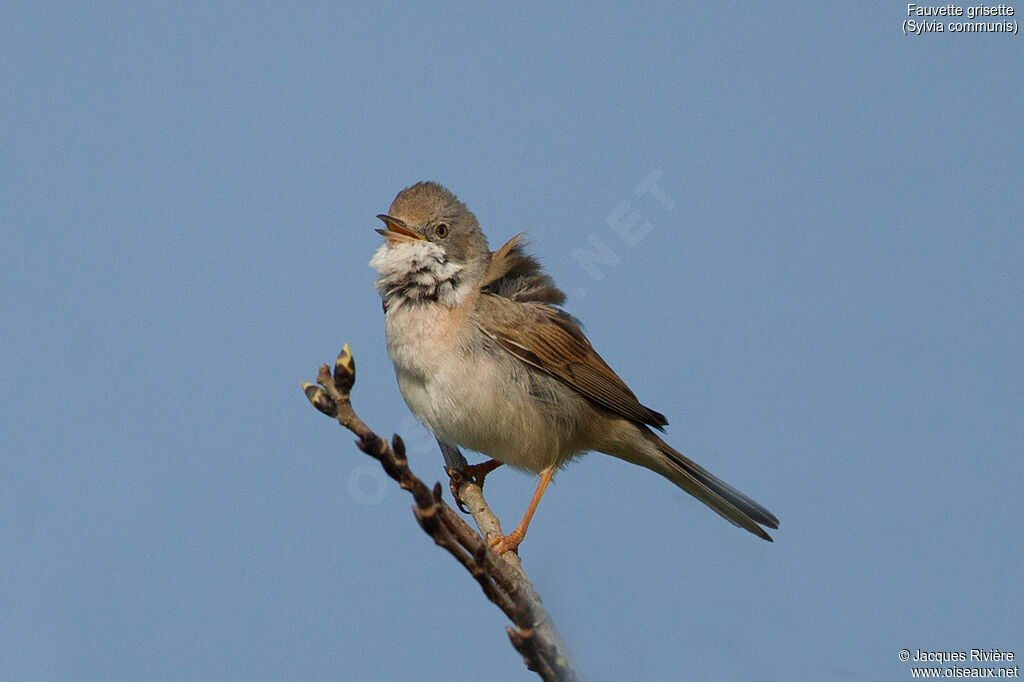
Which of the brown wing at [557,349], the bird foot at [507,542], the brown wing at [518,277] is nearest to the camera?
the bird foot at [507,542]

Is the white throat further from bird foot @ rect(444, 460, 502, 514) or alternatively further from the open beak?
bird foot @ rect(444, 460, 502, 514)

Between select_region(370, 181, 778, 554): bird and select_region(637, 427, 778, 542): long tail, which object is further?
select_region(637, 427, 778, 542): long tail

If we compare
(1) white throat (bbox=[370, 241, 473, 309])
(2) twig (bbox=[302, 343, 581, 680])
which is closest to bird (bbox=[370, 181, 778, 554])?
(1) white throat (bbox=[370, 241, 473, 309])

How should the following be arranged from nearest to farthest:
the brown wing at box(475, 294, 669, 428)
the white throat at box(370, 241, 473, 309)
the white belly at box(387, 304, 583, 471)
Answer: the white belly at box(387, 304, 583, 471) < the white throat at box(370, 241, 473, 309) < the brown wing at box(475, 294, 669, 428)

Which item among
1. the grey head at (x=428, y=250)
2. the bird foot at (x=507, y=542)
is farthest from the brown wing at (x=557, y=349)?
the bird foot at (x=507, y=542)

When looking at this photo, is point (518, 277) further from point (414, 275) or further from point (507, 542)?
point (507, 542)

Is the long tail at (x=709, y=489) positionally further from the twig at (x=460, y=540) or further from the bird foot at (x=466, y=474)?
the twig at (x=460, y=540)

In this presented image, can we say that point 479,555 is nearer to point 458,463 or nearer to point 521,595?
point 521,595
